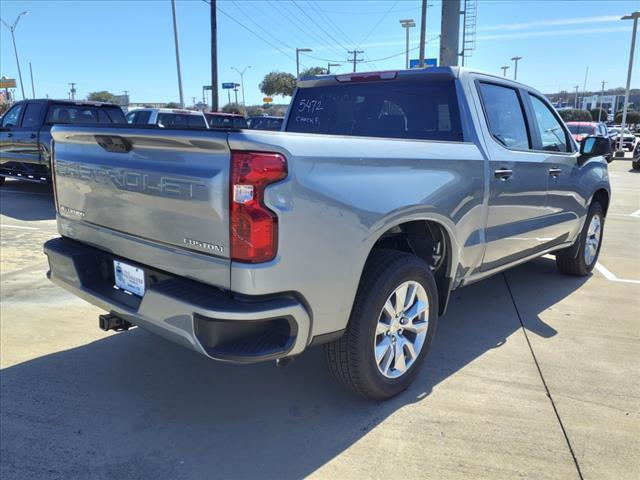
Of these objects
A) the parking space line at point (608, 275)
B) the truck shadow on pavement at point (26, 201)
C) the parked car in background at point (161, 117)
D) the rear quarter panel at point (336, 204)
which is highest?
the parked car in background at point (161, 117)

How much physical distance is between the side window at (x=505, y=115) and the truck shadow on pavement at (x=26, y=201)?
726 centimetres

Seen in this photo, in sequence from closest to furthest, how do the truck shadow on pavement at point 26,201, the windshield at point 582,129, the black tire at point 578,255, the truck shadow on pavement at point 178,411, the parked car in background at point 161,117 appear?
the truck shadow on pavement at point 178,411 < the black tire at point 578,255 < the truck shadow on pavement at point 26,201 < the parked car in background at point 161,117 < the windshield at point 582,129

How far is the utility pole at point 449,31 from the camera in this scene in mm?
14516

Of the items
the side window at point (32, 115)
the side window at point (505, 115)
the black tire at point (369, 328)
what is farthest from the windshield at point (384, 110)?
the side window at point (32, 115)

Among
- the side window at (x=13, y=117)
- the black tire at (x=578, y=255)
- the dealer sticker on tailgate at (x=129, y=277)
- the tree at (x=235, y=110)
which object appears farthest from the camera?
the tree at (x=235, y=110)

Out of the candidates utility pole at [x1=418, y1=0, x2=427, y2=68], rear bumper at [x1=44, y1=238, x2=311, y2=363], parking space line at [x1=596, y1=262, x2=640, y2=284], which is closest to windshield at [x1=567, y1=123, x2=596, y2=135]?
utility pole at [x1=418, y1=0, x2=427, y2=68]

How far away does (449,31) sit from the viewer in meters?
14.7

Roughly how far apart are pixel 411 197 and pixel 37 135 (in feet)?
30.5

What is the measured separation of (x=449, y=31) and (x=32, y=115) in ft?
35.7

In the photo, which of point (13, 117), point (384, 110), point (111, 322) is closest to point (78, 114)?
point (13, 117)

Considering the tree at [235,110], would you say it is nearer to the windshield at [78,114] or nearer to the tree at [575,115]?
the windshield at [78,114]

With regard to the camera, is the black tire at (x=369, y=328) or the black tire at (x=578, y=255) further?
the black tire at (x=578, y=255)

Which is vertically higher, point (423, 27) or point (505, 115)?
point (423, 27)

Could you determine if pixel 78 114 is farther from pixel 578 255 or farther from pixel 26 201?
pixel 578 255
